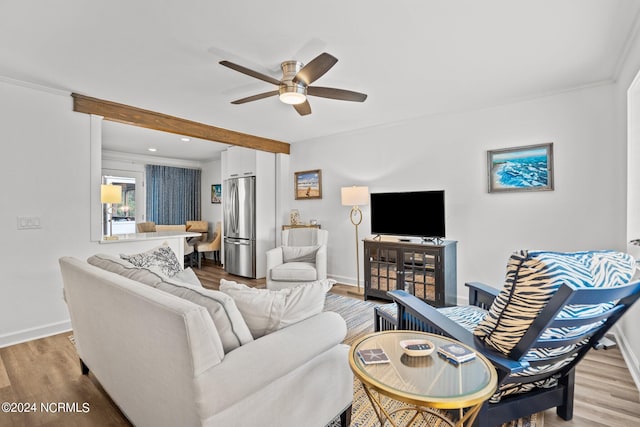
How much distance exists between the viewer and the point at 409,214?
13.1 ft

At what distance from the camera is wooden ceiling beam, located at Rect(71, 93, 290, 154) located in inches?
131

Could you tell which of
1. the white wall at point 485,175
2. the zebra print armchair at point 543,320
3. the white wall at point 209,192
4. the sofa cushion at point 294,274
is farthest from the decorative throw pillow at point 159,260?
the white wall at point 209,192

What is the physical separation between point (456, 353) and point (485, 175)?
9.44 ft

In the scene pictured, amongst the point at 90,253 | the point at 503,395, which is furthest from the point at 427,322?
the point at 90,253

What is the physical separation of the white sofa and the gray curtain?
18.9 feet

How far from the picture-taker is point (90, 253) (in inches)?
132

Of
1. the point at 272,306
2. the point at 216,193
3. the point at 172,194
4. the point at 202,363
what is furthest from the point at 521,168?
the point at 172,194

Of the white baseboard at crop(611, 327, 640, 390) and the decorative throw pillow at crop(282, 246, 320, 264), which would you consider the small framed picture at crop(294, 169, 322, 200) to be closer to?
the decorative throw pillow at crop(282, 246, 320, 264)

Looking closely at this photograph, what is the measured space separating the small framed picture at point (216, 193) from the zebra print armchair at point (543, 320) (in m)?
6.52

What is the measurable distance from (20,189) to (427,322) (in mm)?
3673

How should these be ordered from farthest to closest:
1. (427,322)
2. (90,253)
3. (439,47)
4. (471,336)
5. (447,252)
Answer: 1. (447,252)
2. (90,253)
3. (439,47)
4. (427,322)
5. (471,336)

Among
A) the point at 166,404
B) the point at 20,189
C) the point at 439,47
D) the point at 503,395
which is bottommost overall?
the point at 503,395

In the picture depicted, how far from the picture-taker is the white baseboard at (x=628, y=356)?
2.13 meters

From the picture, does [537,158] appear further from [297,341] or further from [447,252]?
[297,341]
